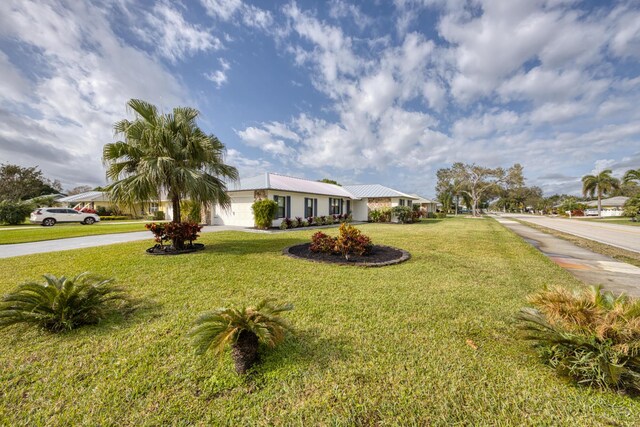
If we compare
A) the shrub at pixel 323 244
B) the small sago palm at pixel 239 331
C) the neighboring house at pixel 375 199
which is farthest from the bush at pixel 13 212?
the neighboring house at pixel 375 199

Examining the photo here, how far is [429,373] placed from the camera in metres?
2.48

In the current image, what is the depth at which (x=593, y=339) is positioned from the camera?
2311mm

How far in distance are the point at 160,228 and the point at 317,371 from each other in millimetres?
7840

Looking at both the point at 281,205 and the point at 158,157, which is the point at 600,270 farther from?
the point at 281,205

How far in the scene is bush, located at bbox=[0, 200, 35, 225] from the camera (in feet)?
62.9

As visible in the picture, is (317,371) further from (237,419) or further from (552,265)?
(552,265)

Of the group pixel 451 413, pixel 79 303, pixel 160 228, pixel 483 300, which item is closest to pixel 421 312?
pixel 483 300

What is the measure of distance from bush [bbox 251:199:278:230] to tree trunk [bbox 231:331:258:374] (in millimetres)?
13561

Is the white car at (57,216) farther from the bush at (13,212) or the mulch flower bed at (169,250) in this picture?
the mulch flower bed at (169,250)

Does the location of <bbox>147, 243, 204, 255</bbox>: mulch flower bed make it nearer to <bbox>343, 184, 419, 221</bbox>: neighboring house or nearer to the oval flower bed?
the oval flower bed

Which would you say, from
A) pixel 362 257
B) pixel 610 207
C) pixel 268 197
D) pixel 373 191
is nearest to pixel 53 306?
pixel 362 257

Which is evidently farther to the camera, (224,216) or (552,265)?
(224,216)

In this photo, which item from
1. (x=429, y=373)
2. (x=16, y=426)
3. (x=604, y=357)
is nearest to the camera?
(x=16, y=426)

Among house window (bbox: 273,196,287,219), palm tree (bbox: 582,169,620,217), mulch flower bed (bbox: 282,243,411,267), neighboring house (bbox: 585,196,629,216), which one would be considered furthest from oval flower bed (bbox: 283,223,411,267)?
neighboring house (bbox: 585,196,629,216)
